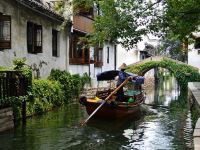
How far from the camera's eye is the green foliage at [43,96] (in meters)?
18.6

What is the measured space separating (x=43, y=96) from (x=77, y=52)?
11.9m

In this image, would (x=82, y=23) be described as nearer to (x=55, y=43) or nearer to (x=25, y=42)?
(x=55, y=43)

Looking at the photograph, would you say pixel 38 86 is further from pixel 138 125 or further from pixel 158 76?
pixel 158 76

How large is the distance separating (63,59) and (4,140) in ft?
46.4

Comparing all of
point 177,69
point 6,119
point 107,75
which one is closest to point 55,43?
point 107,75

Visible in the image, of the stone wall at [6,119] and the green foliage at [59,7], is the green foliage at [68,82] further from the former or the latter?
the stone wall at [6,119]

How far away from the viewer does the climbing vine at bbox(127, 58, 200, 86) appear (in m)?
40.4

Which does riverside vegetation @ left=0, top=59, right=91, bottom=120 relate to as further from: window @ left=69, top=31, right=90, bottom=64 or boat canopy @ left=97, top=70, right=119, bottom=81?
boat canopy @ left=97, top=70, right=119, bottom=81

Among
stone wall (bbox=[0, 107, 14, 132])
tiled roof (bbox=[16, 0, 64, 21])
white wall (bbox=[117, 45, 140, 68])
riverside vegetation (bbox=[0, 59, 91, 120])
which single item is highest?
tiled roof (bbox=[16, 0, 64, 21])

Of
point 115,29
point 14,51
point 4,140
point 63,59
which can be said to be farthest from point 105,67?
point 4,140

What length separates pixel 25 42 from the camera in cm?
2138

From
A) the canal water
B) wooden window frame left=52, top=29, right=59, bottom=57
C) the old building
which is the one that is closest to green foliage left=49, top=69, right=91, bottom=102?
wooden window frame left=52, top=29, right=59, bottom=57

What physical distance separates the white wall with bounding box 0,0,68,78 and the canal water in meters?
3.16

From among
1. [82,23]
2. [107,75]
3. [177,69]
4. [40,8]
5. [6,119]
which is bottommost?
[6,119]
